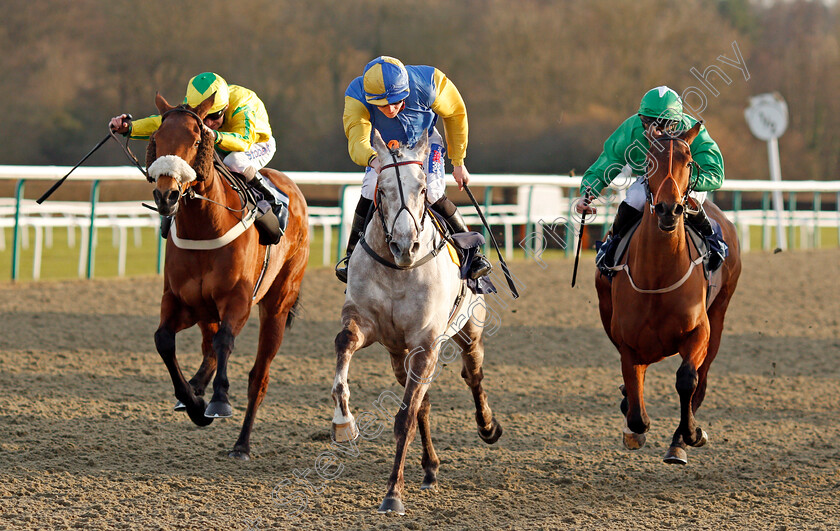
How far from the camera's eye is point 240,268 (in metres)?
4.49

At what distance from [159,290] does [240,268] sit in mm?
5269

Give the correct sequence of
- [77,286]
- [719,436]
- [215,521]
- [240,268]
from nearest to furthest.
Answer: [215,521] → [240,268] → [719,436] → [77,286]

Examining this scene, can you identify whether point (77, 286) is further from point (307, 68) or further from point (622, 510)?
point (307, 68)

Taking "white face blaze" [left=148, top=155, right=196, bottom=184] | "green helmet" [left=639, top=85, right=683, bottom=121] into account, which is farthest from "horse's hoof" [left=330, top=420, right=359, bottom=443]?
"green helmet" [left=639, top=85, right=683, bottom=121]

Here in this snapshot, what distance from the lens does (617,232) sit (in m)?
4.80

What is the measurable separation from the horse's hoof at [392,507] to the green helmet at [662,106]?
7.12ft

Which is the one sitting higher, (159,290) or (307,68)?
(307,68)

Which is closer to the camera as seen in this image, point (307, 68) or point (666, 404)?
point (666, 404)

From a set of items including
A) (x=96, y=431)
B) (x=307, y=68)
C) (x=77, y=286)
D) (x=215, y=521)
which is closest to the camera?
(x=215, y=521)

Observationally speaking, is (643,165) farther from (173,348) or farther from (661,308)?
(173,348)

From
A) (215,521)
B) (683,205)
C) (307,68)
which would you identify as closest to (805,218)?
(307,68)

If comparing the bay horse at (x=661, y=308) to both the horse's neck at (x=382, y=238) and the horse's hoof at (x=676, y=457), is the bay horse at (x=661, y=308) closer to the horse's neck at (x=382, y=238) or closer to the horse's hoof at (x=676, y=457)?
the horse's hoof at (x=676, y=457)

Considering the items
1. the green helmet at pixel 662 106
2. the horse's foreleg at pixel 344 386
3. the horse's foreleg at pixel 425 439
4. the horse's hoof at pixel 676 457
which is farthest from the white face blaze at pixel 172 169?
the horse's hoof at pixel 676 457

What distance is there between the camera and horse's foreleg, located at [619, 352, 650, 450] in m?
4.43
